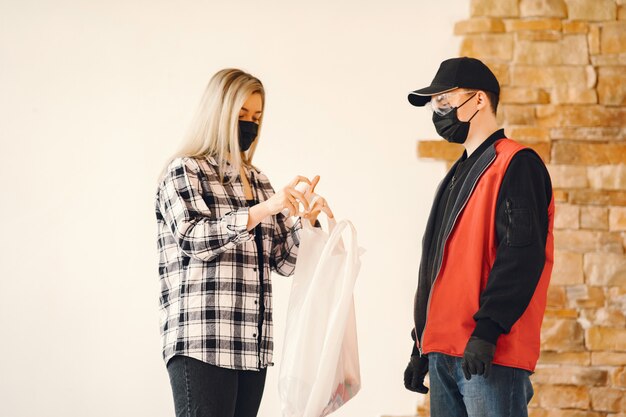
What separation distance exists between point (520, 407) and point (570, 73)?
5.96ft

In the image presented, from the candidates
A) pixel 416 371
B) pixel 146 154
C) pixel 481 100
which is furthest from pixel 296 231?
pixel 146 154

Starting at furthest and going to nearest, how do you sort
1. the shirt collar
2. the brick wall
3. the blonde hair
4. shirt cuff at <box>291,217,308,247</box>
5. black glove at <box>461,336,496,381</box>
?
the brick wall, shirt cuff at <box>291,217,308,247</box>, the blonde hair, the shirt collar, black glove at <box>461,336,496,381</box>

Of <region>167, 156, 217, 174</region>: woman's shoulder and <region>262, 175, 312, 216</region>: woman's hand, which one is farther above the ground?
<region>167, 156, 217, 174</region>: woman's shoulder

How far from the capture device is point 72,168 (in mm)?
2875

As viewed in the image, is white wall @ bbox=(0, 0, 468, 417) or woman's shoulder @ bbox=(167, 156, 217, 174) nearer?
woman's shoulder @ bbox=(167, 156, 217, 174)

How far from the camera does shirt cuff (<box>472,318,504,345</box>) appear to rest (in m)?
1.39

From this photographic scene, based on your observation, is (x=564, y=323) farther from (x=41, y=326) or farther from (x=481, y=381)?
(x=41, y=326)

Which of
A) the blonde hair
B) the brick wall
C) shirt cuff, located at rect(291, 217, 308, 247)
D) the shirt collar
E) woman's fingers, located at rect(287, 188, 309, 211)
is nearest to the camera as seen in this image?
the shirt collar

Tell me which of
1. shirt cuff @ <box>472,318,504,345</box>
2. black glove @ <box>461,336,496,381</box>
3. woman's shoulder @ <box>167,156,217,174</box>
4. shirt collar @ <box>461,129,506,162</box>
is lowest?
black glove @ <box>461,336,496,381</box>

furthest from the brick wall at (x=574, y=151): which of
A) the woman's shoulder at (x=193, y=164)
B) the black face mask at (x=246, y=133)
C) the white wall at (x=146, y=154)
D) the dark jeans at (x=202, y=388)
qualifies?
the dark jeans at (x=202, y=388)

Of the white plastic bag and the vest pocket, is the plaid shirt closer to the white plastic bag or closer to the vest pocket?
the white plastic bag

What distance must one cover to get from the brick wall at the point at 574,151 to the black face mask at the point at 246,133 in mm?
1129

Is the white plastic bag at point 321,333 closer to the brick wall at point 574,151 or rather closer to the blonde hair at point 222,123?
the blonde hair at point 222,123

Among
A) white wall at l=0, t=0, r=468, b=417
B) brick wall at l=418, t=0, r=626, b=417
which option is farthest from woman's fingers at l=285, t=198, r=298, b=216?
brick wall at l=418, t=0, r=626, b=417
